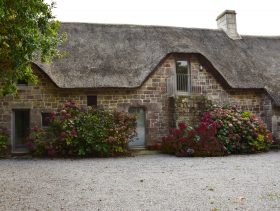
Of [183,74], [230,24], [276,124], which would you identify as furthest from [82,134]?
[230,24]

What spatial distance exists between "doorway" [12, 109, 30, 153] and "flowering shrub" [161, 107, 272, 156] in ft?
19.0

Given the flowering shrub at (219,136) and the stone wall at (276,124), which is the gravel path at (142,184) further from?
the stone wall at (276,124)

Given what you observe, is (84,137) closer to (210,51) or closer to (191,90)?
(191,90)

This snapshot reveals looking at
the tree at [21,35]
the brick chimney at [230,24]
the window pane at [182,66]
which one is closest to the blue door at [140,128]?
the window pane at [182,66]

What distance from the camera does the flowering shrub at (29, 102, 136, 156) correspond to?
12.2 m

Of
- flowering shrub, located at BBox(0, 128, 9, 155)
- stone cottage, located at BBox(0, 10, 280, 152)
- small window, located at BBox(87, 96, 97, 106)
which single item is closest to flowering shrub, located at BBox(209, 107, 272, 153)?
stone cottage, located at BBox(0, 10, 280, 152)

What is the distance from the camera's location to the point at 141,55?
586 inches

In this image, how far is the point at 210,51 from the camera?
52.5 feet

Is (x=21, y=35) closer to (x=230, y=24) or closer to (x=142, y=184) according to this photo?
(x=142, y=184)

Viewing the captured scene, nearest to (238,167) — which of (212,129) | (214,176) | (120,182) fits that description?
(214,176)

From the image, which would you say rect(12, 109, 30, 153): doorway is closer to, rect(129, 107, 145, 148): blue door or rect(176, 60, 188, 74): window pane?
rect(129, 107, 145, 148): blue door

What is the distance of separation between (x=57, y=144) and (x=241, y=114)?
25.5ft

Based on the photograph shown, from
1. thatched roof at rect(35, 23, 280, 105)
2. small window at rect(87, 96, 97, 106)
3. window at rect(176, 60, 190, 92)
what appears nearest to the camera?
thatched roof at rect(35, 23, 280, 105)

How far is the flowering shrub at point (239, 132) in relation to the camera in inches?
512
